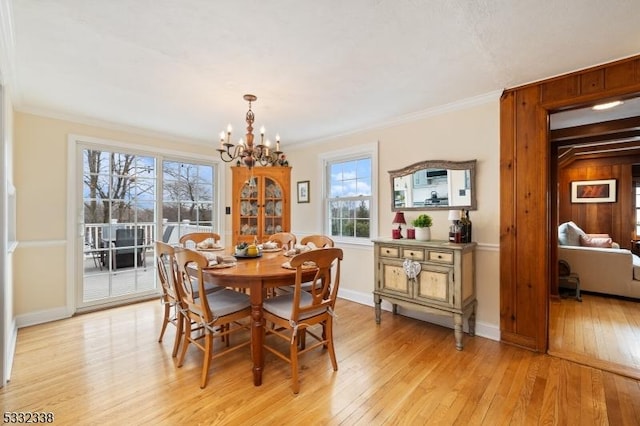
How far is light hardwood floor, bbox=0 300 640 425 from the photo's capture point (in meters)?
1.74

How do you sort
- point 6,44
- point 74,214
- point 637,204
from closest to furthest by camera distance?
point 6,44 < point 74,214 < point 637,204

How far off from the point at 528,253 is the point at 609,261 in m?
2.61

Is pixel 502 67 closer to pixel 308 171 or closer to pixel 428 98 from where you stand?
pixel 428 98

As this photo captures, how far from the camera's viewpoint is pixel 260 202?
189 inches

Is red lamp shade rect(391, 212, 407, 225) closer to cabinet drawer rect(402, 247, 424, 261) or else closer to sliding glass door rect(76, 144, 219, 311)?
cabinet drawer rect(402, 247, 424, 261)

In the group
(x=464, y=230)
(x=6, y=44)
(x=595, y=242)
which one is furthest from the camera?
(x=595, y=242)

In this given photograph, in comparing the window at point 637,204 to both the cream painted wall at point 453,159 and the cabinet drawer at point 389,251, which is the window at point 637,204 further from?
the cabinet drawer at point 389,251

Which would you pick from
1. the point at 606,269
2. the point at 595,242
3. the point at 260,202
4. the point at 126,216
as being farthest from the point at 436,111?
the point at 126,216

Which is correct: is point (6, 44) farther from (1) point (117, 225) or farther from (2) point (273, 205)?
(2) point (273, 205)

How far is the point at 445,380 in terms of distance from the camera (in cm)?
211

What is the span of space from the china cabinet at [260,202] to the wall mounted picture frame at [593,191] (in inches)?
236

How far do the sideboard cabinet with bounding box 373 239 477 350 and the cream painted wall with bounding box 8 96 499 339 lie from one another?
0.71ft

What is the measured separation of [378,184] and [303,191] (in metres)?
1.42

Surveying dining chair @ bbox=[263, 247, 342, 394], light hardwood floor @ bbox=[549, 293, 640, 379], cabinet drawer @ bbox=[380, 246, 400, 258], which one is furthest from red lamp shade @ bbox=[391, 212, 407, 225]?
light hardwood floor @ bbox=[549, 293, 640, 379]
